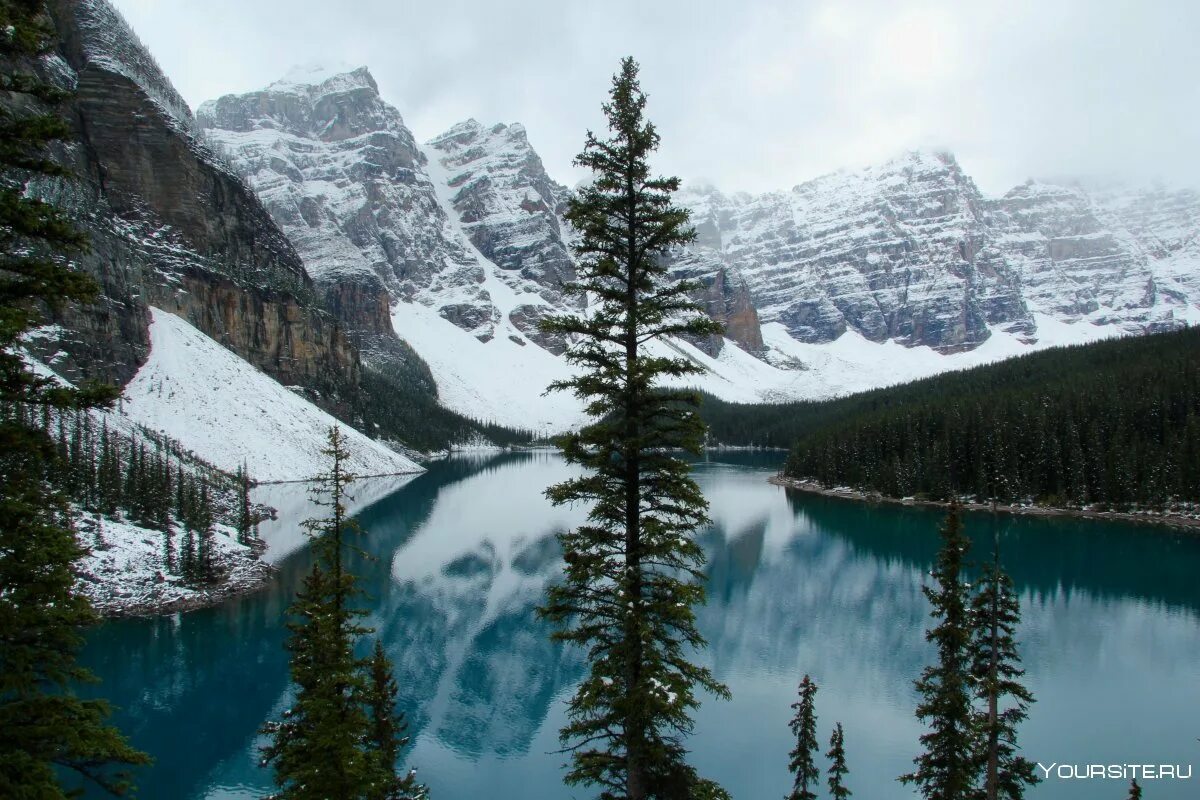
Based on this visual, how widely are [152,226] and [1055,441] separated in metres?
146

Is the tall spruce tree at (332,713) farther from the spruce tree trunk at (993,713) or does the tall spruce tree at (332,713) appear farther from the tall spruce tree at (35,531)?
the spruce tree trunk at (993,713)

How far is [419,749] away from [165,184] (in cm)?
13356

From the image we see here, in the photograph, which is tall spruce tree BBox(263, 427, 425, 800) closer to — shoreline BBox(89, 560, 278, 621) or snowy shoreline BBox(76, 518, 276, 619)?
shoreline BBox(89, 560, 278, 621)

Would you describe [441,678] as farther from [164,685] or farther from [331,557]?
[331,557]

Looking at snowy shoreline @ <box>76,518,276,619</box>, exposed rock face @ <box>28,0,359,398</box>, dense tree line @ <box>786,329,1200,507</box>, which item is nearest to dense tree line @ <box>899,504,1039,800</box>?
snowy shoreline @ <box>76,518,276,619</box>

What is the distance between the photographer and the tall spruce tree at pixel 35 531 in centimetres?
731

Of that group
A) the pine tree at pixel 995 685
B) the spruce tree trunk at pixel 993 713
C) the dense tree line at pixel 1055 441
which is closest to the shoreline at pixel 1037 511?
the dense tree line at pixel 1055 441

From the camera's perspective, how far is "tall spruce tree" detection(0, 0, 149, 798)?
288 inches

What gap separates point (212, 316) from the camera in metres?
126

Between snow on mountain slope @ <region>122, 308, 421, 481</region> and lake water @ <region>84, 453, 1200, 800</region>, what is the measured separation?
122 feet

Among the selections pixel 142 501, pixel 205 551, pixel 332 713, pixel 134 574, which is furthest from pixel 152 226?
pixel 332 713

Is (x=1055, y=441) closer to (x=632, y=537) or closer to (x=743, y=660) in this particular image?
(x=743, y=660)

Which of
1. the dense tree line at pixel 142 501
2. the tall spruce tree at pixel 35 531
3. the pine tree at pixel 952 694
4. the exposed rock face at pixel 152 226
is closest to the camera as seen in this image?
the tall spruce tree at pixel 35 531

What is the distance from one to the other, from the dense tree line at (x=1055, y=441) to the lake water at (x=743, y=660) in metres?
13.6
